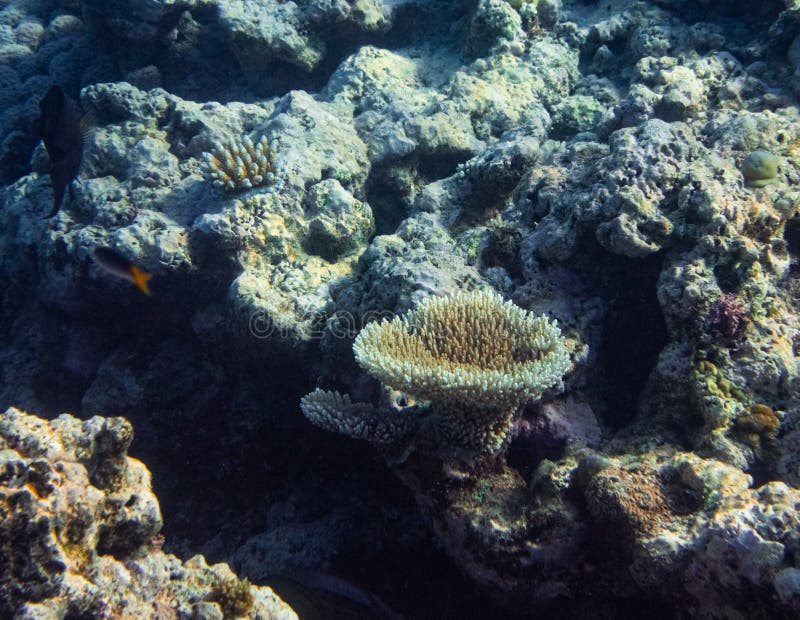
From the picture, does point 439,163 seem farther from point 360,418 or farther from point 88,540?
point 88,540

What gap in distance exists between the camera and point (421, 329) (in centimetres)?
310

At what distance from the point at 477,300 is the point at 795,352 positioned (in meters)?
2.09

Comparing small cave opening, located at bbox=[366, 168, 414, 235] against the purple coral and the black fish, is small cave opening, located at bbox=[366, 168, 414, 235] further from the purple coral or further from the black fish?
the purple coral

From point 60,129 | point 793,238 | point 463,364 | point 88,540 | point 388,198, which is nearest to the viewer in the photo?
point 88,540

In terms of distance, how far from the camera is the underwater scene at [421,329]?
2.48 m

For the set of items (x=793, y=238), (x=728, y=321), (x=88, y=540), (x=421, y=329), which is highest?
(x=793, y=238)

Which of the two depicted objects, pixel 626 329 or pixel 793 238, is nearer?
pixel 626 329

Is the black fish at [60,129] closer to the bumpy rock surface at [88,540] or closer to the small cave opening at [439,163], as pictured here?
the bumpy rock surface at [88,540]

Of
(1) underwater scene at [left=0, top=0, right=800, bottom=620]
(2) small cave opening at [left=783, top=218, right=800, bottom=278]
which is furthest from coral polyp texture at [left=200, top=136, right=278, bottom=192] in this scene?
(2) small cave opening at [left=783, top=218, right=800, bottom=278]

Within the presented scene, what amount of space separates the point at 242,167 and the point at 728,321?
3894 mm

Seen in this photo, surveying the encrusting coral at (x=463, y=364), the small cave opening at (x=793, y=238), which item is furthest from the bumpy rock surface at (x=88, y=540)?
the small cave opening at (x=793, y=238)

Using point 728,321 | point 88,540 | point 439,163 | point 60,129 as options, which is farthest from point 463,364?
point 60,129

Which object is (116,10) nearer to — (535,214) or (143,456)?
A: (143,456)

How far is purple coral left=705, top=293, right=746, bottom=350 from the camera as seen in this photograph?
3.13 meters
